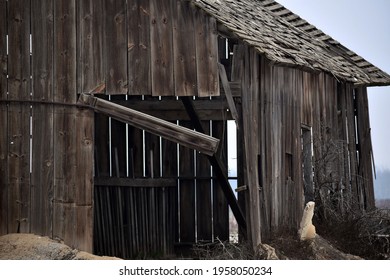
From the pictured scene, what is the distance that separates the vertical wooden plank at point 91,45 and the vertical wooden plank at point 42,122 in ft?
1.47

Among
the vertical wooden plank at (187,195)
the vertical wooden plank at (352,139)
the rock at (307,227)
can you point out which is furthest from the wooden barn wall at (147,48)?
the vertical wooden plank at (352,139)

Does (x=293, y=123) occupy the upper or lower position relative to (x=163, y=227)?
upper

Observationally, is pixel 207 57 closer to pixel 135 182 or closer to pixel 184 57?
pixel 184 57

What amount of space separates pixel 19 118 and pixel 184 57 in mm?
2560

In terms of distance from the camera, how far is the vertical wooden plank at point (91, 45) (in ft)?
52.0

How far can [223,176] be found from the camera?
18.2 meters

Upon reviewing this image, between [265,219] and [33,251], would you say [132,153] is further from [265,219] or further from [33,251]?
[33,251]

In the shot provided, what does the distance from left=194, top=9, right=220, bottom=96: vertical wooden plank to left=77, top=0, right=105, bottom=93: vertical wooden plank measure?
1.41m

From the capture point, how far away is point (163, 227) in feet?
63.8

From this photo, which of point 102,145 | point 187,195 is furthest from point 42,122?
point 187,195

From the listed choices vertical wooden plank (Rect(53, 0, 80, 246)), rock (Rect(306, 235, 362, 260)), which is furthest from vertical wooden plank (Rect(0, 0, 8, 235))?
rock (Rect(306, 235, 362, 260))

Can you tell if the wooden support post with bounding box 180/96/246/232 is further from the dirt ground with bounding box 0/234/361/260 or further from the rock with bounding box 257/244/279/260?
the rock with bounding box 257/244/279/260

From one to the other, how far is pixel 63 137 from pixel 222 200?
4873 millimetres

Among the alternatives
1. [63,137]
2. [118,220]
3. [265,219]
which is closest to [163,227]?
[118,220]
